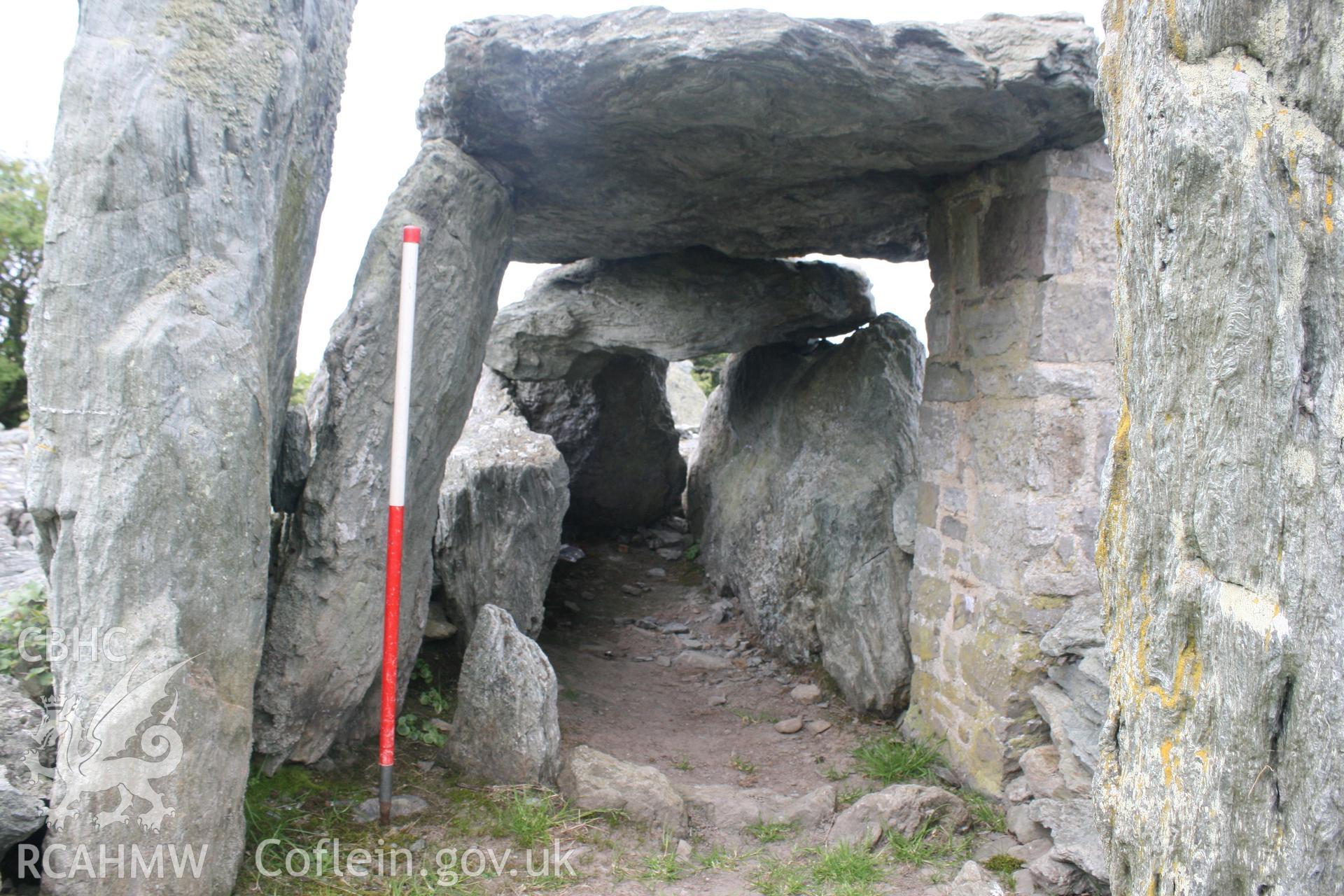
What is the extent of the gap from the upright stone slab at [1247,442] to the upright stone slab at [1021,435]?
202 centimetres

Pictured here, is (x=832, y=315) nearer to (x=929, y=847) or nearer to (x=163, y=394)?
(x=929, y=847)

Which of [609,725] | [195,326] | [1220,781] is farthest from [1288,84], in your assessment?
[609,725]

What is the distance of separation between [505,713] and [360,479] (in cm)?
107

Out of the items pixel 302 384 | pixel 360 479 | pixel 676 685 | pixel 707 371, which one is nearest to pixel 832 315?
pixel 676 685

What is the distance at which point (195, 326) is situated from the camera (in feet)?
8.46

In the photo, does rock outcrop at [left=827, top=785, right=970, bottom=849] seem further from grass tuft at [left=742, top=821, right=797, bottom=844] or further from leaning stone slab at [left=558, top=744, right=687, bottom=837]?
leaning stone slab at [left=558, top=744, right=687, bottom=837]

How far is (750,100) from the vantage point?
3.51 metres

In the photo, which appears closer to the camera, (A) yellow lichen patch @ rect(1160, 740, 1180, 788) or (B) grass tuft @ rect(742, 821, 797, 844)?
(A) yellow lichen patch @ rect(1160, 740, 1180, 788)

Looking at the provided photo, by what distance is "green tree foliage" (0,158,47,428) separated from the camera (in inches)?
214

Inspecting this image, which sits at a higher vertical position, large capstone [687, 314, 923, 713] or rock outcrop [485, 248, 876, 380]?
rock outcrop [485, 248, 876, 380]

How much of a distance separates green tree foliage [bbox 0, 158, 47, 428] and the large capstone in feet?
13.9

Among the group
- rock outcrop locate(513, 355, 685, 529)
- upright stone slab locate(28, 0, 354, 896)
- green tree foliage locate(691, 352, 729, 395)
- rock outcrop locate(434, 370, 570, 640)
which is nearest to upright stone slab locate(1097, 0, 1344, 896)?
upright stone slab locate(28, 0, 354, 896)

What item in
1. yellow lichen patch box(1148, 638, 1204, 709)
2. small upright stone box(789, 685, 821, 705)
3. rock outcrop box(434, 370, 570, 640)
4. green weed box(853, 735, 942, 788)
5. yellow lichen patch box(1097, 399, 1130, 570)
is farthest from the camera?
small upright stone box(789, 685, 821, 705)

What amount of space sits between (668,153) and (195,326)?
221 cm
